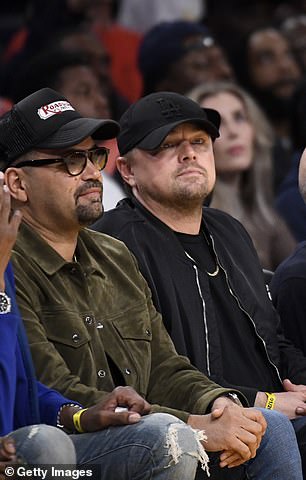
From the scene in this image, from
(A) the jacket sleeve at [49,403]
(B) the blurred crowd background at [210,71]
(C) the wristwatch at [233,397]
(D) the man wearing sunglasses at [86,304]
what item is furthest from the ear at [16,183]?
(B) the blurred crowd background at [210,71]

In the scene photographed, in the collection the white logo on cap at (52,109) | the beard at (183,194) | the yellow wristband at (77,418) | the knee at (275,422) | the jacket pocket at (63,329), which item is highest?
the white logo on cap at (52,109)

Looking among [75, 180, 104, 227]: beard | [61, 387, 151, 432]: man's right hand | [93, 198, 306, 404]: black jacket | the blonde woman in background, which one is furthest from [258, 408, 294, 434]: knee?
the blonde woman in background

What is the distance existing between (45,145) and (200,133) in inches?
33.4

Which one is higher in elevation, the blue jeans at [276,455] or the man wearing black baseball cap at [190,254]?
the man wearing black baseball cap at [190,254]

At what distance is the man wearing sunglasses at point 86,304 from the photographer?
13.3 ft

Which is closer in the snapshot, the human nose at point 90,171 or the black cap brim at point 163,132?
the human nose at point 90,171

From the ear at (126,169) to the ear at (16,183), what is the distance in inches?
30.5

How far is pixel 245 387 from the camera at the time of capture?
15.5 feet

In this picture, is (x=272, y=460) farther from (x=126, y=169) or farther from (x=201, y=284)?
(x=126, y=169)

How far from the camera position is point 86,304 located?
4.25 metres

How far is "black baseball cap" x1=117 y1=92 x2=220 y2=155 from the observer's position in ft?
16.0

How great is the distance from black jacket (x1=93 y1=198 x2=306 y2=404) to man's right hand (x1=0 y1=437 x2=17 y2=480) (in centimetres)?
125

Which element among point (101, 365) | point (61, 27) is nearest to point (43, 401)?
point (101, 365)

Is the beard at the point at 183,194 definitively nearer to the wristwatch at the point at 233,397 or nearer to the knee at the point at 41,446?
the wristwatch at the point at 233,397
